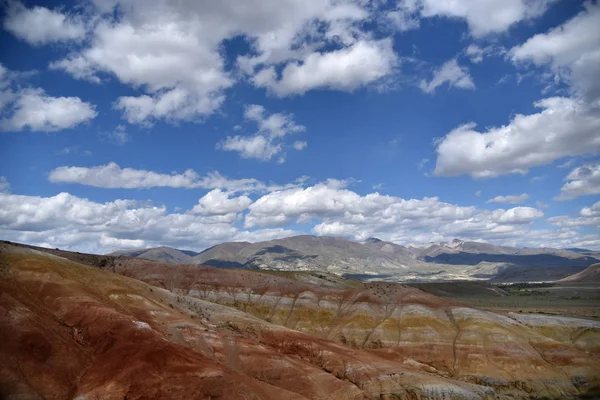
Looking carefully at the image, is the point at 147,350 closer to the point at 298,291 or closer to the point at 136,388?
the point at 136,388

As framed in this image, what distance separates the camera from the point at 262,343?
3147 inches

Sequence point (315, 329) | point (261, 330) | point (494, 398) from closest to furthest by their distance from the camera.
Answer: point (494, 398), point (261, 330), point (315, 329)

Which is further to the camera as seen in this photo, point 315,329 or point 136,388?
point 315,329

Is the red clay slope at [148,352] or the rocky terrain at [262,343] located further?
the rocky terrain at [262,343]

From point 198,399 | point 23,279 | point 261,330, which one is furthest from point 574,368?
point 23,279

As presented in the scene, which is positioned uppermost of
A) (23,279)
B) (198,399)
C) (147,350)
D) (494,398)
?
(23,279)

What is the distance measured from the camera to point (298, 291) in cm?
13325

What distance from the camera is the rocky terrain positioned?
171ft

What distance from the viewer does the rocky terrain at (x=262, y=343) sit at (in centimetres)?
5206

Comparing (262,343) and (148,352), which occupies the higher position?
(148,352)

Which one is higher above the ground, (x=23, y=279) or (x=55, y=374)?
(x=23, y=279)

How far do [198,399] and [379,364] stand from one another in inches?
1631

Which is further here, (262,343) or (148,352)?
(262,343)

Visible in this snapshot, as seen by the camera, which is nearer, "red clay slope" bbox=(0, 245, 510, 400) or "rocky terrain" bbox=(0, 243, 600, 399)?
"red clay slope" bbox=(0, 245, 510, 400)
